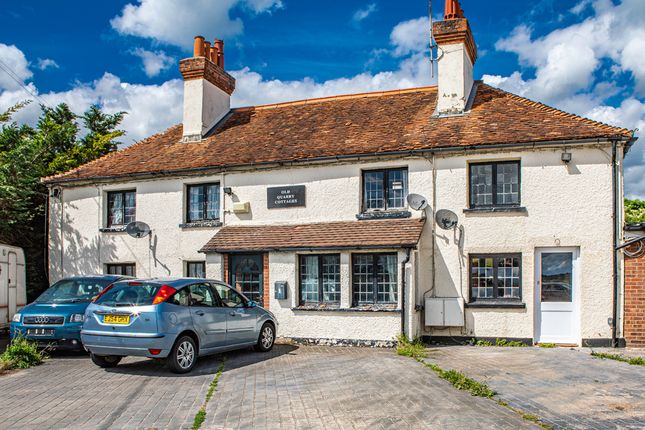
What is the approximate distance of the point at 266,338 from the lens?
1265 cm

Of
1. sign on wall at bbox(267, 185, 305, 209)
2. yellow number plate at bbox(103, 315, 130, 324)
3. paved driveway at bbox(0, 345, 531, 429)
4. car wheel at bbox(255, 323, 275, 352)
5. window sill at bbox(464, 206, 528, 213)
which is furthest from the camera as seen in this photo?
sign on wall at bbox(267, 185, 305, 209)

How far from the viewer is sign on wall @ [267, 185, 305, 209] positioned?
51.1 ft

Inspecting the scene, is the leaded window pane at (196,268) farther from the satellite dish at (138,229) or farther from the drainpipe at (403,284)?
the drainpipe at (403,284)

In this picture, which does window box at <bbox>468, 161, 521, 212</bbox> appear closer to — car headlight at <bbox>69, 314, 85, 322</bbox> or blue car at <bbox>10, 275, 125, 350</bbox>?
car headlight at <bbox>69, 314, 85, 322</bbox>

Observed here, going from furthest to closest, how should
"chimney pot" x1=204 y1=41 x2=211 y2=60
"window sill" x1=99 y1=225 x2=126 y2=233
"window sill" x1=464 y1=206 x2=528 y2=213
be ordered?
"chimney pot" x1=204 y1=41 x2=211 y2=60 < "window sill" x1=99 y1=225 x2=126 y2=233 < "window sill" x1=464 y1=206 x2=528 y2=213

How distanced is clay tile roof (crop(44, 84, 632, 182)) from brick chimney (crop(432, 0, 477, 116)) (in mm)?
419

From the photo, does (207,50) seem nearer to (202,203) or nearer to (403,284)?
(202,203)

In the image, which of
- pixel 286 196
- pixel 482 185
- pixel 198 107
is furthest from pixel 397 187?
pixel 198 107

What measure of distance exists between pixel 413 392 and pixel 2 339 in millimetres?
11211

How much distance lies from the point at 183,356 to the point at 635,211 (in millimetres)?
27594

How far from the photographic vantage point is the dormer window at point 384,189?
48.7ft

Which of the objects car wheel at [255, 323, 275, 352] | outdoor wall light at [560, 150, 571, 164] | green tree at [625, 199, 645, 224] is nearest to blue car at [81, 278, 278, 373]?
car wheel at [255, 323, 275, 352]

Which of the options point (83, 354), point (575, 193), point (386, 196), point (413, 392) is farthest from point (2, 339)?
point (575, 193)

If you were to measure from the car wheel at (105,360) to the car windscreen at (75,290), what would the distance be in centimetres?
224
